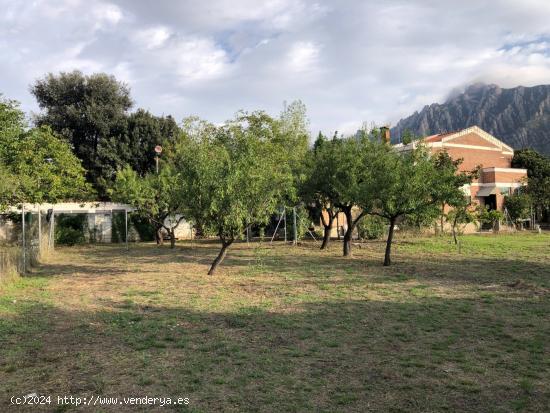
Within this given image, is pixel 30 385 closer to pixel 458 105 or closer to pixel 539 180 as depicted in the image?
pixel 539 180

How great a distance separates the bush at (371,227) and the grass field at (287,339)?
40.5 feet

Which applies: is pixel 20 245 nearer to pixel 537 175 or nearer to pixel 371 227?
pixel 371 227

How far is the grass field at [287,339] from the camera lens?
4.66 m

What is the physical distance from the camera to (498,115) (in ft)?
293

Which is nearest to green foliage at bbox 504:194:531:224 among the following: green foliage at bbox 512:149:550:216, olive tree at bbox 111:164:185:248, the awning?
green foliage at bbox 512:149:550:216

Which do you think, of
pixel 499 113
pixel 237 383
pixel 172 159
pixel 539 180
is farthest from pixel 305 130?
pixel 499 113

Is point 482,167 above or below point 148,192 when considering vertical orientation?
above

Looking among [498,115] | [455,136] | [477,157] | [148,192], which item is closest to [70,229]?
[148,192]

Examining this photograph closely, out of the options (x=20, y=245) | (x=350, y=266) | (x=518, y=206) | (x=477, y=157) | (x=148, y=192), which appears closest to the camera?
(x=20, y=245)

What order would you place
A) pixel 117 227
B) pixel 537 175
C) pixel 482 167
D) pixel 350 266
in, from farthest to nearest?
pixel 537 175 < pixel 482 167 < pixel 117 227 < pixel 350 266

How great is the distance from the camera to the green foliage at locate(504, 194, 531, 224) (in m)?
34.5

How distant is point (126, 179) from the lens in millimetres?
23641

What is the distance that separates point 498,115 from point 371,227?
76.6 m

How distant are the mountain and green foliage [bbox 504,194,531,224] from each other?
129 feet
